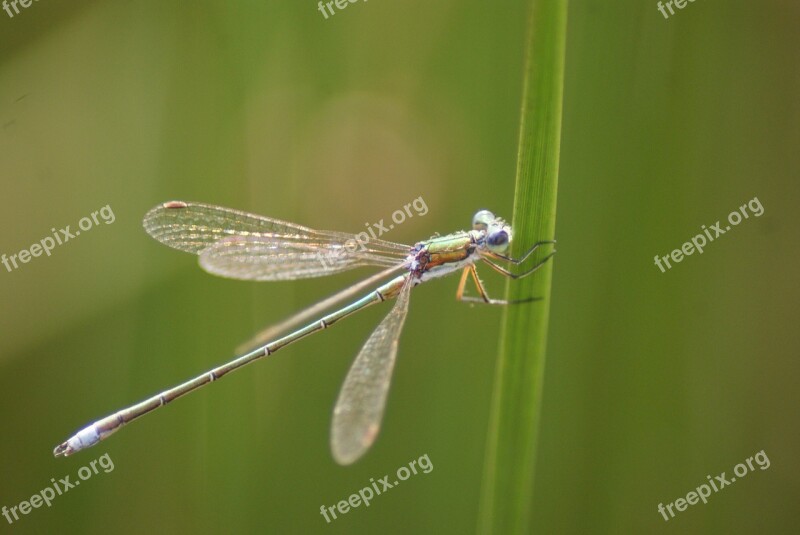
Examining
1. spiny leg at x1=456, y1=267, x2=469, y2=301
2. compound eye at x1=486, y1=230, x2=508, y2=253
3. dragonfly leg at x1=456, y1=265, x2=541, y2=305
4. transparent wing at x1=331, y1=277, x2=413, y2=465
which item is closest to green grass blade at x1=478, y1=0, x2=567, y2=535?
transparent wing at x1=331, y1=277, x2=413, y2=465

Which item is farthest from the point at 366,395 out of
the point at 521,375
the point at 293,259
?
the point at 293,259

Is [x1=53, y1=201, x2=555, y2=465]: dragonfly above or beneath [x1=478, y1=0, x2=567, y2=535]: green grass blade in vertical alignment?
above

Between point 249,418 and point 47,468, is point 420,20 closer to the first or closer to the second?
point 249,418

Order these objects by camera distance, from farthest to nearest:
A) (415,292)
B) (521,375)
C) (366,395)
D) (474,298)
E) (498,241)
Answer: (415,292) → (474,298) → (498,241) → (366,395) → (521,375)

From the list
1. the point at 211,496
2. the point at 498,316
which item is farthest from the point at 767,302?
the point at 211,496

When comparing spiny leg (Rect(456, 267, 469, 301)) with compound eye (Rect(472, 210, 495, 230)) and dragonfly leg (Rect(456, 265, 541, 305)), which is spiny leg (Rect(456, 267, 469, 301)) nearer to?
dragonfly leg (Rect(456, 265, 541, 305))

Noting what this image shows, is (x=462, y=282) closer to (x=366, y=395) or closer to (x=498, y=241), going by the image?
(x=498, y=241)

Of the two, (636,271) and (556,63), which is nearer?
(556,63)
